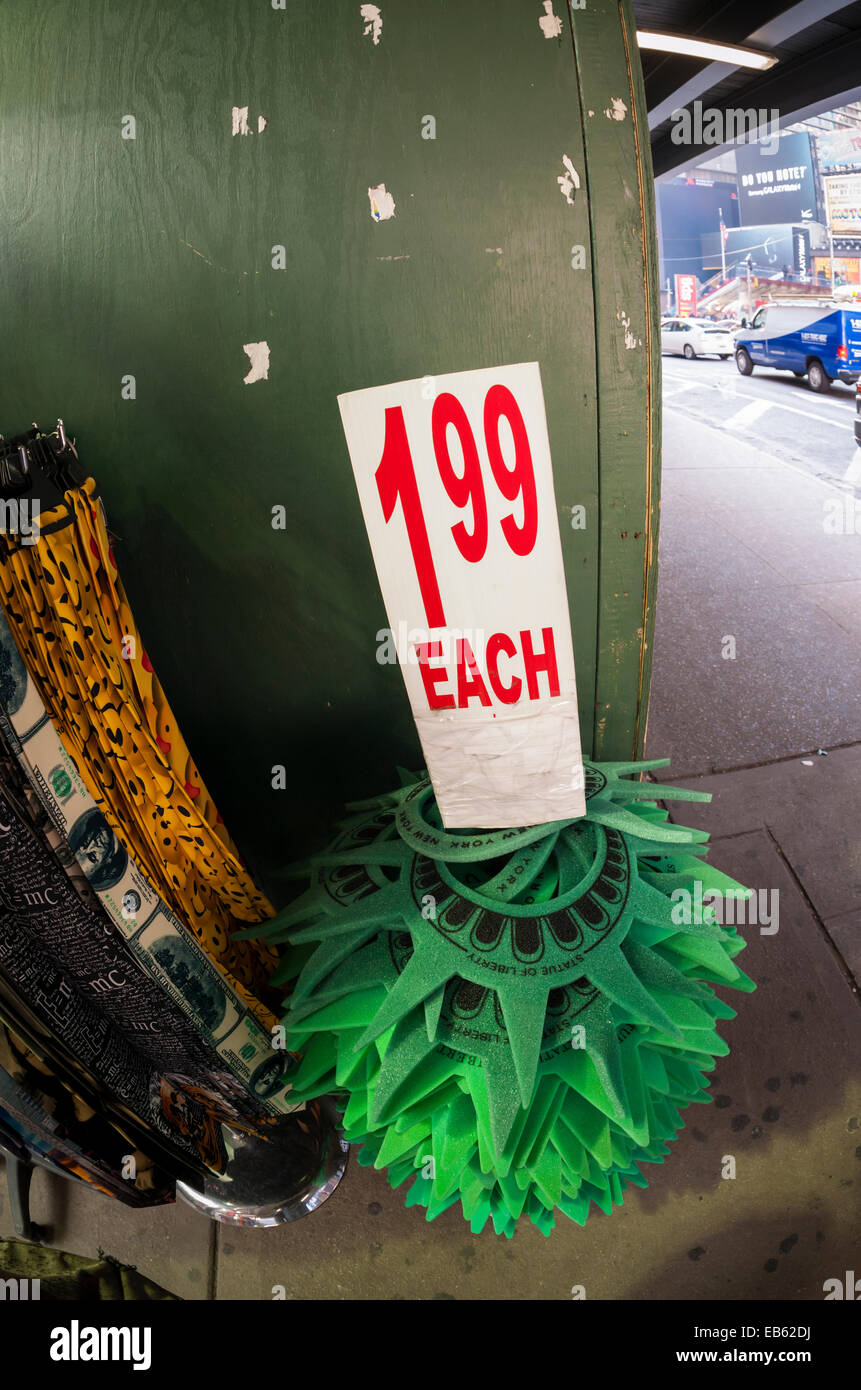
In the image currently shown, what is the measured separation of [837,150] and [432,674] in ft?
48.6

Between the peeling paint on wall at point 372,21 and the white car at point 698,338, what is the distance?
44.3 ft

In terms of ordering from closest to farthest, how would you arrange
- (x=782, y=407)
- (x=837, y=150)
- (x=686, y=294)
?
(x=782, y=407), (x=837, y=150), (x=686, y=294)

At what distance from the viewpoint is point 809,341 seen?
30.8ft

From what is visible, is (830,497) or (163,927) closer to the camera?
(163,927)

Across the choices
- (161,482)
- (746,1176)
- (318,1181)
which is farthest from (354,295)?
(746,1176)

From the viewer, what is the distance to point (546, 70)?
114 centimetres

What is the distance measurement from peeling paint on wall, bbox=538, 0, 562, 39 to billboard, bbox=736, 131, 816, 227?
1424cm

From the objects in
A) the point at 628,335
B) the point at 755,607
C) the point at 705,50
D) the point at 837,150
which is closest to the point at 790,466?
the point at 705,50

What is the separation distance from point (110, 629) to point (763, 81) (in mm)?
6524

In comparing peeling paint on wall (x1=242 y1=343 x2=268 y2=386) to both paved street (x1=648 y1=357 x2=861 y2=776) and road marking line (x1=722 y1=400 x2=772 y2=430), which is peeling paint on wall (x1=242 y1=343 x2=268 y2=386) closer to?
paved street (x1=648 y1=357 x2=861 y2=776)

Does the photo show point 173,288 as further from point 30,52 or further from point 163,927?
point 163,927

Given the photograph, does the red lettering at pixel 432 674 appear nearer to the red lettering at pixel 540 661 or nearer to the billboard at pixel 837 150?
the red lettering at pixel 540 661

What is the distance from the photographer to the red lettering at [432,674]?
95 cm

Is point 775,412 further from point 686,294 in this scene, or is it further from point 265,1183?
point 686,294
